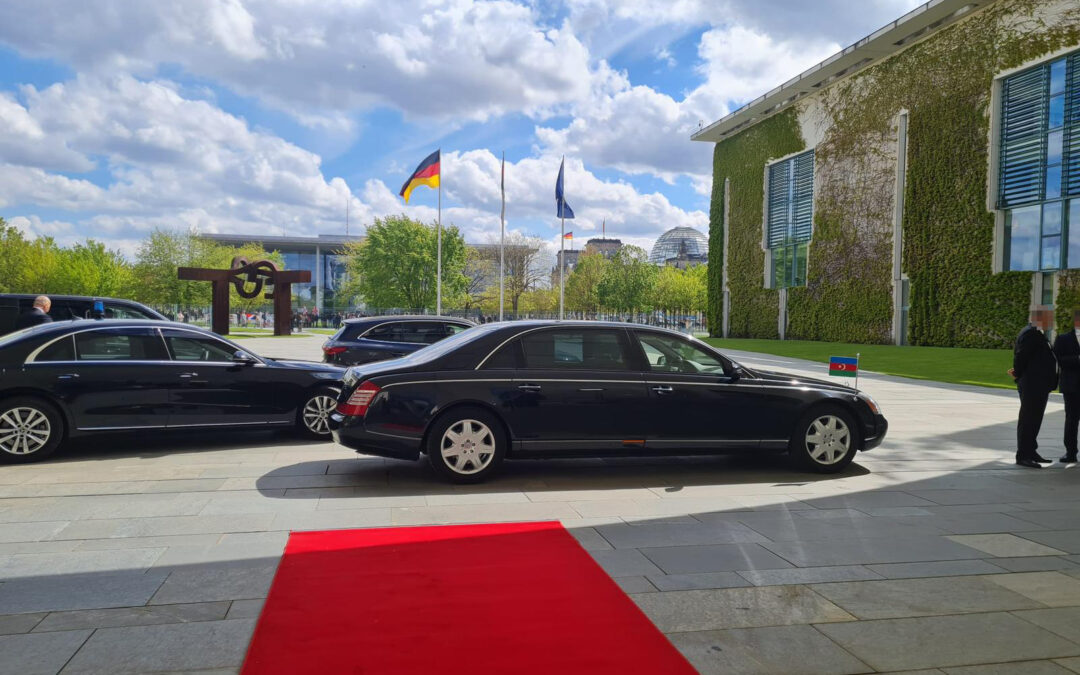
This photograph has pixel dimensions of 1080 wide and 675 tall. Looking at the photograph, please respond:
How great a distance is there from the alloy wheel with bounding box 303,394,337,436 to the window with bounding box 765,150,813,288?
121 feet

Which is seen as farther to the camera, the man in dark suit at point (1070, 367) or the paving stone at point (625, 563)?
the man in dark suit at point (1070, 367)

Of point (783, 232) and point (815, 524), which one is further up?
point (783, 232)

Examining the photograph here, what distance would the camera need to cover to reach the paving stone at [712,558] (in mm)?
4684

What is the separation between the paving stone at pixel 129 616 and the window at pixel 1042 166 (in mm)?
30187

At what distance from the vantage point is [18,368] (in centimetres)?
754

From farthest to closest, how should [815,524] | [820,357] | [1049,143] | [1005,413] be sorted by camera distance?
[820,357], [1049,143], [1005,413], [815,524]

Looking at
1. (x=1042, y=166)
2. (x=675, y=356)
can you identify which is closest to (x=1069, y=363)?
(x=675, y=356)

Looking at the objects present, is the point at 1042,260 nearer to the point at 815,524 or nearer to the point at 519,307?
the point at 815,524

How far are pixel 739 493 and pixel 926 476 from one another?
7.47 feet

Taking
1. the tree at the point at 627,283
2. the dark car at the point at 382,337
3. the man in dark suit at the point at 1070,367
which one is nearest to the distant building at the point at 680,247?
the tree at the point at 627,283

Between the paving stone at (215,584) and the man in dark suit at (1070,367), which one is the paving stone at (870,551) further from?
the man in dark suit at (1070,367)

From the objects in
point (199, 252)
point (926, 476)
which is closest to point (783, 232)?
point (926, 476)

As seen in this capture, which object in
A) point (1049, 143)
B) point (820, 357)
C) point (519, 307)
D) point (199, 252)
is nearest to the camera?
point (1049, 143)

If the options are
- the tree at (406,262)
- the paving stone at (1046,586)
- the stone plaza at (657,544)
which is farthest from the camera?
the tree at (406,262)
